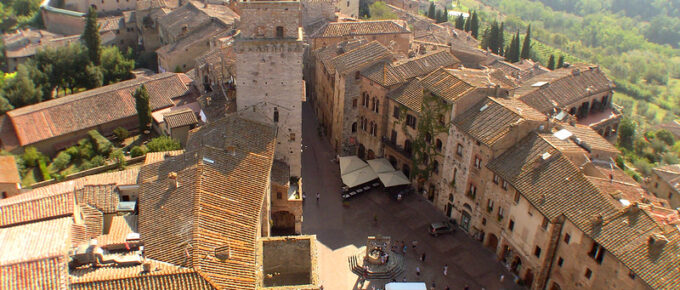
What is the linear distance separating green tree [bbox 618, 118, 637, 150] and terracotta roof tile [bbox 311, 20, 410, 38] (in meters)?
38.7

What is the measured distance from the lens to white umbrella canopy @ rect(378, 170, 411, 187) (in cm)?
5922

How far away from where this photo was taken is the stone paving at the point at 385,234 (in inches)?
1927

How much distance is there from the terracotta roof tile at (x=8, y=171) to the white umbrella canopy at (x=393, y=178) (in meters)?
35.7

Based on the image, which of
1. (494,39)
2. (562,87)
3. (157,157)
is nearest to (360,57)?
(157,157)

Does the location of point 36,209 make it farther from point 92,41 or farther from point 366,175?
point 92,41

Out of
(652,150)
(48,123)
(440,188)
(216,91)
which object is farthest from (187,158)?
(652,150)

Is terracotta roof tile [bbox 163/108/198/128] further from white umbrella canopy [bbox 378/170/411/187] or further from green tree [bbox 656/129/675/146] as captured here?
green tree [bbox 656/129/675/146]

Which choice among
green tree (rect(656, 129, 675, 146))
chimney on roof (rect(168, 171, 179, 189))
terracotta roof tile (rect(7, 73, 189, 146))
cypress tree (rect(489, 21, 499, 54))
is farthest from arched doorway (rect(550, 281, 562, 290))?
cypress tree (rect(489, 21, 499, 54))

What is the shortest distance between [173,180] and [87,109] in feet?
117

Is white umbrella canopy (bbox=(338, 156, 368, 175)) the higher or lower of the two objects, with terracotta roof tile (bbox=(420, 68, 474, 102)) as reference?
lower

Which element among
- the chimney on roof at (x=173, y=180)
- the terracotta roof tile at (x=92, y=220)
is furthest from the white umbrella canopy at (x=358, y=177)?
the terracotta roof tile at (x=92, y=220)

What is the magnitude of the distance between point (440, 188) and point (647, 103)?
381 ft

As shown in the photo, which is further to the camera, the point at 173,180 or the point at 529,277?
the point at 529,277

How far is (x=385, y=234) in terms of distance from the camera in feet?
179
